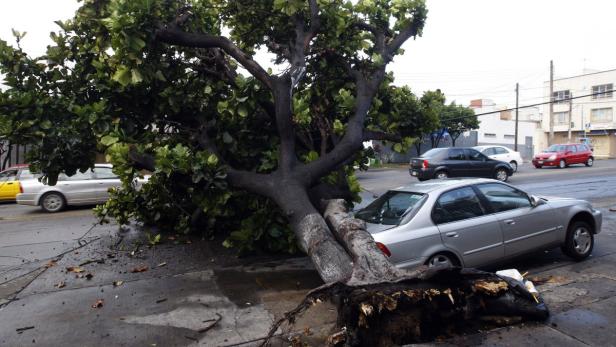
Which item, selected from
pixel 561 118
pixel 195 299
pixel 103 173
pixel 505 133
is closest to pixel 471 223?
pixel 195 299

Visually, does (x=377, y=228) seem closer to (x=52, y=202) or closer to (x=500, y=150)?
(x=52, y=202)

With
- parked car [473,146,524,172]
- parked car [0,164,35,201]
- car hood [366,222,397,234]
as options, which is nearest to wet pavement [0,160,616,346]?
car hood [366,222,397,234]

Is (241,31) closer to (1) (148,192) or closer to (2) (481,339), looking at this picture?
(1) (148,192)

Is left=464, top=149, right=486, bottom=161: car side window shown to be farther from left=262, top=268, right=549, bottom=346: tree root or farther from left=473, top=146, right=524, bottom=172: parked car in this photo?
left=262, top=268, right=549, bottom=346: tree root

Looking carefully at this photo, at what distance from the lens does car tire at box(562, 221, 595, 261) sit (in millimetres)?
7113

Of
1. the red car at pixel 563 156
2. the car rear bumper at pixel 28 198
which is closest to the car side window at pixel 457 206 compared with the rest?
the car rear bumper at pixel 28 198

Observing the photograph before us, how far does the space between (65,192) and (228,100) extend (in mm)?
9836

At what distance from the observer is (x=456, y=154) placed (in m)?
20.2

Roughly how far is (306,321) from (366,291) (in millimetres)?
1341

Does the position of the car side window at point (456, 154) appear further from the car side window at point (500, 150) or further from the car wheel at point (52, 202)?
the car wheel at point (52, 202)

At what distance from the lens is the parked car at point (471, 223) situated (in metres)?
5.86

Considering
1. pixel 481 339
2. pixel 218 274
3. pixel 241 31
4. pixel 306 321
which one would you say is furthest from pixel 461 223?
pixel 241 31

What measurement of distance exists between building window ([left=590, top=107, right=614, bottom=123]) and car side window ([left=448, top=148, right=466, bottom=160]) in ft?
138

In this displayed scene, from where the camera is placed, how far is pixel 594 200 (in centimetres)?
1362
